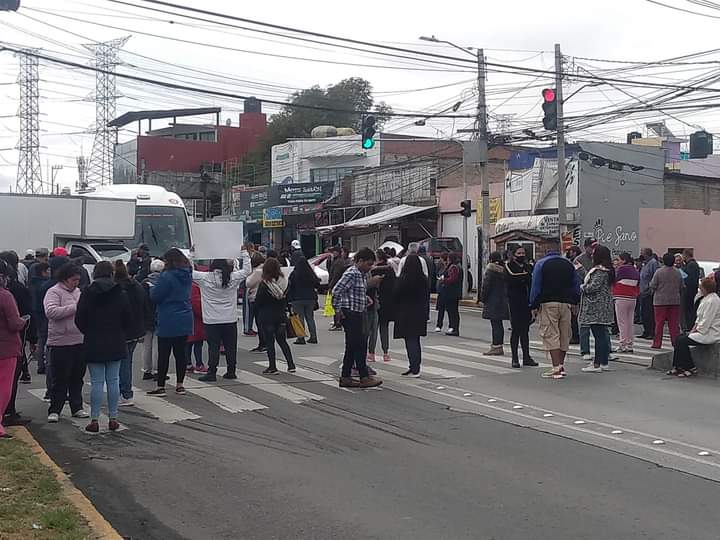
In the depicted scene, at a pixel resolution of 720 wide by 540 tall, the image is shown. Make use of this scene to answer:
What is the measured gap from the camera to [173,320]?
36.0 feet

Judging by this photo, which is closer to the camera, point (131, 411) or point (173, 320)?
point (131, 411)

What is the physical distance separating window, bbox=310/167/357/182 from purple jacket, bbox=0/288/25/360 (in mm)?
46272

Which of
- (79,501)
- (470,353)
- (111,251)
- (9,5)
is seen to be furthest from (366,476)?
(111,251)

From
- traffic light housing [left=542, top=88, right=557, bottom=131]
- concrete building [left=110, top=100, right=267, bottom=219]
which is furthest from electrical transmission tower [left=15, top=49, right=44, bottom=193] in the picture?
traffic light housing [left=542, top=88, right=557, bottom=131]

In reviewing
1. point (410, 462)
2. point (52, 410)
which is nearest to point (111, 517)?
point (410, 462)

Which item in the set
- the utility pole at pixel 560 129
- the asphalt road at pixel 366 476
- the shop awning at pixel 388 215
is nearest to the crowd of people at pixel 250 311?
the asphalt road at pixel 366 476

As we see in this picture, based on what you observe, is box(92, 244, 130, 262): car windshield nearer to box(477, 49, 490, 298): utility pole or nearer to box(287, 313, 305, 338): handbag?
box(287, 313, 305, 338): handbag

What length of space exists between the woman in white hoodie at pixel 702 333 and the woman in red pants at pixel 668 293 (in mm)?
2688

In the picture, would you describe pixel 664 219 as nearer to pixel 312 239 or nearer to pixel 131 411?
pixel 312 239

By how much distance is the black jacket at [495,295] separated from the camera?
50.2ft

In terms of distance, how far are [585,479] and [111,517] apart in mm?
3730

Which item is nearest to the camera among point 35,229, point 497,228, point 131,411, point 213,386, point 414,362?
point 131,411

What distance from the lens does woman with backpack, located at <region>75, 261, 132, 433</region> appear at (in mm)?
8914

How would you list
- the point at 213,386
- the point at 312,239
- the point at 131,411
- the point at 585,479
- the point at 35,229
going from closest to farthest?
the point at 585,479 → the point at 131,411 → the point at 213,386 → the point at 35,229 → the point at 312,239
